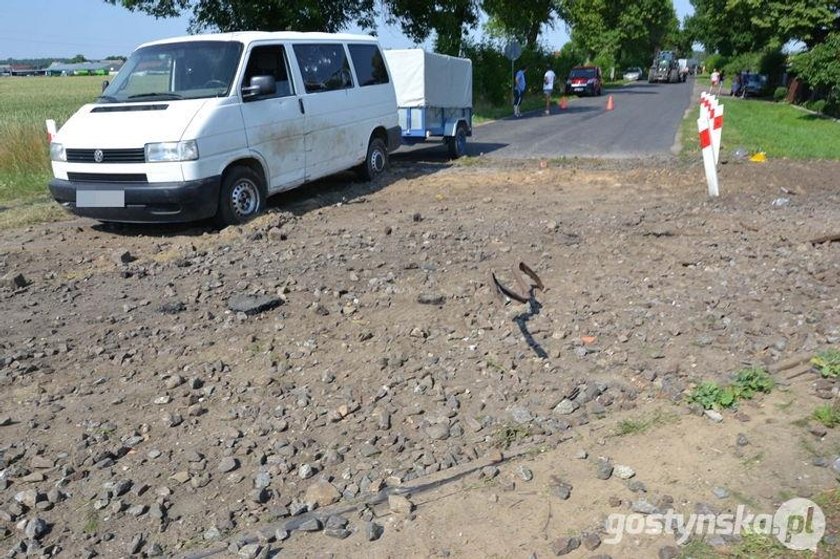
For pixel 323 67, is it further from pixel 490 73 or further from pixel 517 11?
pixel 490 73

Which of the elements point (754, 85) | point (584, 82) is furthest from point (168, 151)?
point (754, 85)

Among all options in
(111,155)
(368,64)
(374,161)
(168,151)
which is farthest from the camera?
(374,161)

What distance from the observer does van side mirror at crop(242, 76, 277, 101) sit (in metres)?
8.20

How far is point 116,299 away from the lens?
581 cm

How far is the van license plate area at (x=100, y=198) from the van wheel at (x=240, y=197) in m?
1.02

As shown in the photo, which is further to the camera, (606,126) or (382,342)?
(606,126)

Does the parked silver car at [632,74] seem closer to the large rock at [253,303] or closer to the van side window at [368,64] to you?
the van side window at [368,64]

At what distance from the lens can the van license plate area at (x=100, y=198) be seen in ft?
24.8

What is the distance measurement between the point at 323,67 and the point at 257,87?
189 cm

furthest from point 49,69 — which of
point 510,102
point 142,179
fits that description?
point 142,179

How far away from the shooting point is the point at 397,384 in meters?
4.30

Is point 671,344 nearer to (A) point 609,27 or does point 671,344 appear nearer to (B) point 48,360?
(B) point 48,360

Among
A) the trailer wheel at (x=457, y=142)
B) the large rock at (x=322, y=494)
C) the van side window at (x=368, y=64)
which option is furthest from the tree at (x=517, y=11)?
the large rock at (x=322, y=494)

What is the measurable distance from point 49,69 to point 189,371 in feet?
494
